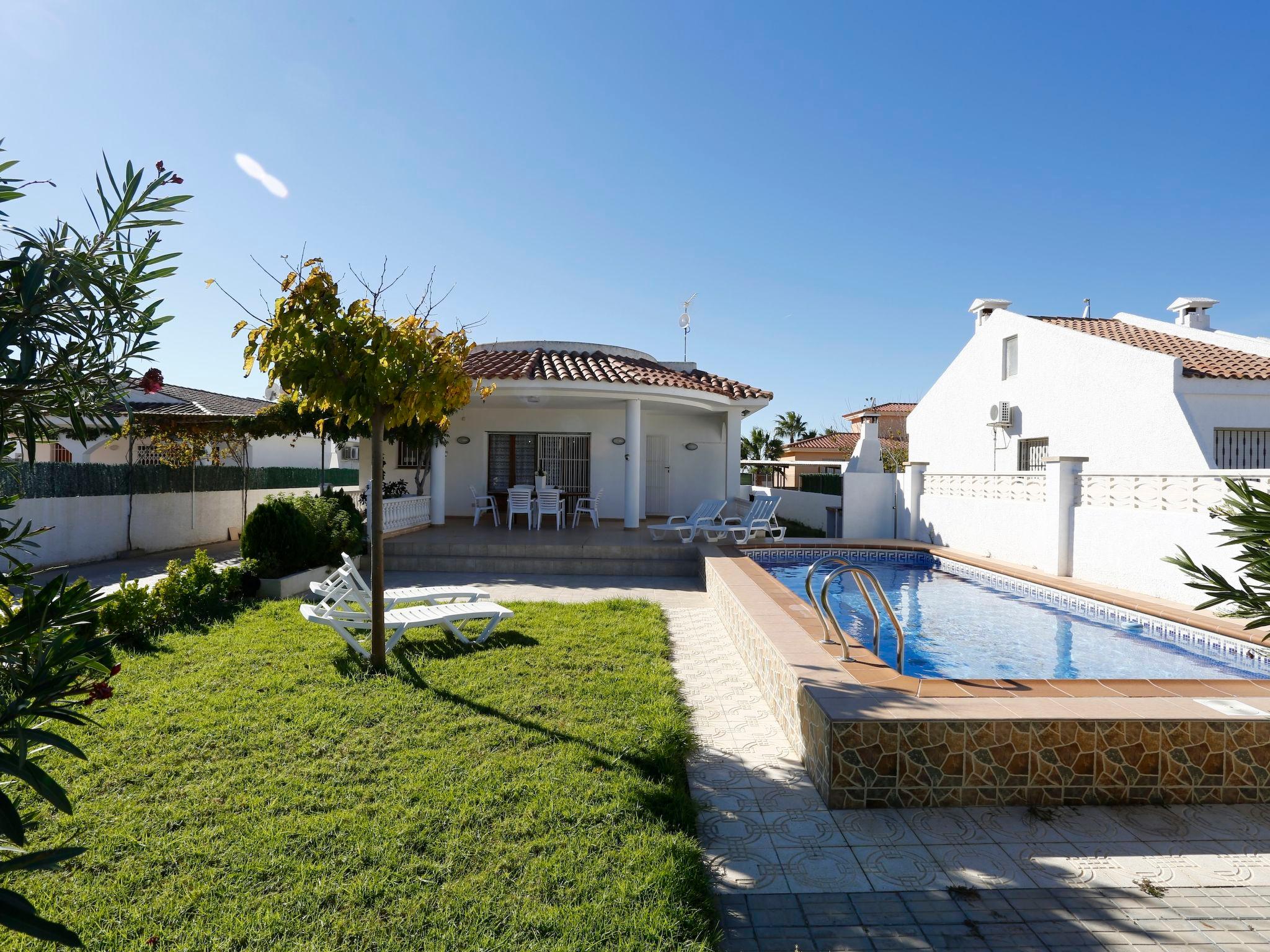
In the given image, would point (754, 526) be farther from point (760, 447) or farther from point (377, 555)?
point (760, 447)

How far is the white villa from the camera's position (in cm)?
1345

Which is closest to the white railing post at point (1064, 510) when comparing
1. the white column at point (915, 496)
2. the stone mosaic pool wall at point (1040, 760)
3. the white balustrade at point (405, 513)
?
the white column at point (915, 496)

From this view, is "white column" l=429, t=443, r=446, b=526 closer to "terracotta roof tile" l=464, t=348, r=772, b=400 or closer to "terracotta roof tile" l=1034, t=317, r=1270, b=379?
"terracotta roof tile" l=464, t=348, r=772, b=400

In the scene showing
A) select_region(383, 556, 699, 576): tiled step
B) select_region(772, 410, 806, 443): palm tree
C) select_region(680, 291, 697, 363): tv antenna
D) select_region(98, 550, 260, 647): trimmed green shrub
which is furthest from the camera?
select_region(772, 410, 806, 443): palm tree

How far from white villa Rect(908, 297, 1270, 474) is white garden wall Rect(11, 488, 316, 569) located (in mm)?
16517

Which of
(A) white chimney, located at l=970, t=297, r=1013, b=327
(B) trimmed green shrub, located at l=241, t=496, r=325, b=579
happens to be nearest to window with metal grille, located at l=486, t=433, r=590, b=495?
(B) trimmed green shrub, located at l=241, t=496, r=325, b=579

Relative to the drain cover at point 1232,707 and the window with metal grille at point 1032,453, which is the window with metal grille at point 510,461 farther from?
the drain cover at point 1232,707

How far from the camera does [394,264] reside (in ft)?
21.1

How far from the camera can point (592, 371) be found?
14984 millimetres

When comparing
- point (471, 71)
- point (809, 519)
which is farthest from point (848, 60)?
point (809, 519)

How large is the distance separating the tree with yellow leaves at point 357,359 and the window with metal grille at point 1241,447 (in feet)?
51.8

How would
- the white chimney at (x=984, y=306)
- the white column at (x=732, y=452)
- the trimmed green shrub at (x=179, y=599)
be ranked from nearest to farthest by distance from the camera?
the trimmed green shrub at (x=179, y=599)
the white column at (x=732, y=452)
the white chimney at (x=984, y=306)

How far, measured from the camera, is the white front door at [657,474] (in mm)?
18094

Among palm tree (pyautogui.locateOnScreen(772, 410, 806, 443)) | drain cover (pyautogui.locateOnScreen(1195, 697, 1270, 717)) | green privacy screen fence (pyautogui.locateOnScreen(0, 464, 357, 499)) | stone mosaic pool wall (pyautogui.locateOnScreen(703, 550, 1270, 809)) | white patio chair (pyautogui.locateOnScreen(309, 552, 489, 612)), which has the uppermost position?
palm tree (pyautogui.locateOnScreen(772, 410, 806, 443))
